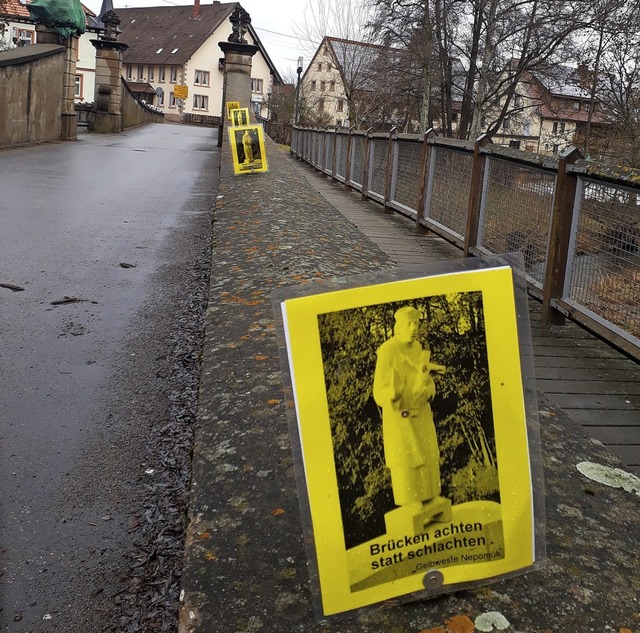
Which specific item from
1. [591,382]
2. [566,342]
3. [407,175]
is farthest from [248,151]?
[591,382]

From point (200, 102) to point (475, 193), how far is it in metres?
87.1

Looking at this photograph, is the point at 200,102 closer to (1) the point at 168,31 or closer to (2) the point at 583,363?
(1) the point at 168,31

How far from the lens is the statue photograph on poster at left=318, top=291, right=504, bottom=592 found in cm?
160

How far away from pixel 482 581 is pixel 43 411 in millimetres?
2427

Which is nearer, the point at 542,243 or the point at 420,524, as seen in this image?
the point at 420,524

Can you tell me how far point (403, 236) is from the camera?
9.75m

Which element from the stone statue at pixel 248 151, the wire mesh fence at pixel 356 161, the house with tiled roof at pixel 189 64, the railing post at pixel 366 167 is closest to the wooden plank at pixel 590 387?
the stone statue at pixel 248 151

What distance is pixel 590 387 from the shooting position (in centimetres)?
434

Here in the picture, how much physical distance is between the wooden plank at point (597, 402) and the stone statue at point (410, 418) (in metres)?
2.45

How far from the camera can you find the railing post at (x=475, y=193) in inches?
298

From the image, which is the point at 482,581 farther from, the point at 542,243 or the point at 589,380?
the point at 542,243

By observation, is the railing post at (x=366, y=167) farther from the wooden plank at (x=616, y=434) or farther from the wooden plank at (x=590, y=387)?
the wooden plank at (x=616, y=434)

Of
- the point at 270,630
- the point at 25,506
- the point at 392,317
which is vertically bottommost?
the point at 25,506

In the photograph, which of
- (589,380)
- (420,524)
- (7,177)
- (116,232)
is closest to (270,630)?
(420,524)
